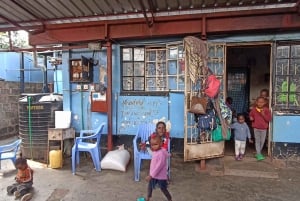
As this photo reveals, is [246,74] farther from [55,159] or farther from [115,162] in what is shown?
[55,159]

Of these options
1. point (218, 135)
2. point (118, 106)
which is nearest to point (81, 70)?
point (118, 106)

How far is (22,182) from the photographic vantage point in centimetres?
432

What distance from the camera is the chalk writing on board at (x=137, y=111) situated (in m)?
6.19

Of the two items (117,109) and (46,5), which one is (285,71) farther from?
(46,5)

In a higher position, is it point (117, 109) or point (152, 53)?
point (152, 53)

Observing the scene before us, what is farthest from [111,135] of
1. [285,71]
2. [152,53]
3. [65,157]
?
[285,71]

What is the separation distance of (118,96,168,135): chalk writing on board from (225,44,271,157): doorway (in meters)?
3.70

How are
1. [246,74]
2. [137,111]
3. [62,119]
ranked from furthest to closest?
[246,74], [62,119], [137,111]

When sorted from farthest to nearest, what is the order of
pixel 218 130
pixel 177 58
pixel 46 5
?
pixel 177 58, pixel 218 130, pixel 46 5

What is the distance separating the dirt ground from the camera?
4219mm

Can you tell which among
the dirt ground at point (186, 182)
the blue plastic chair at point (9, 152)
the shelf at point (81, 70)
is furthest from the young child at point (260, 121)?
the blue plastic chair at point (9, 152)

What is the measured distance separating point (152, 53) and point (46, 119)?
301 cm

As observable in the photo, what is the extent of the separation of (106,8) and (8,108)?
6.37m

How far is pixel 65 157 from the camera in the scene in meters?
6.35
